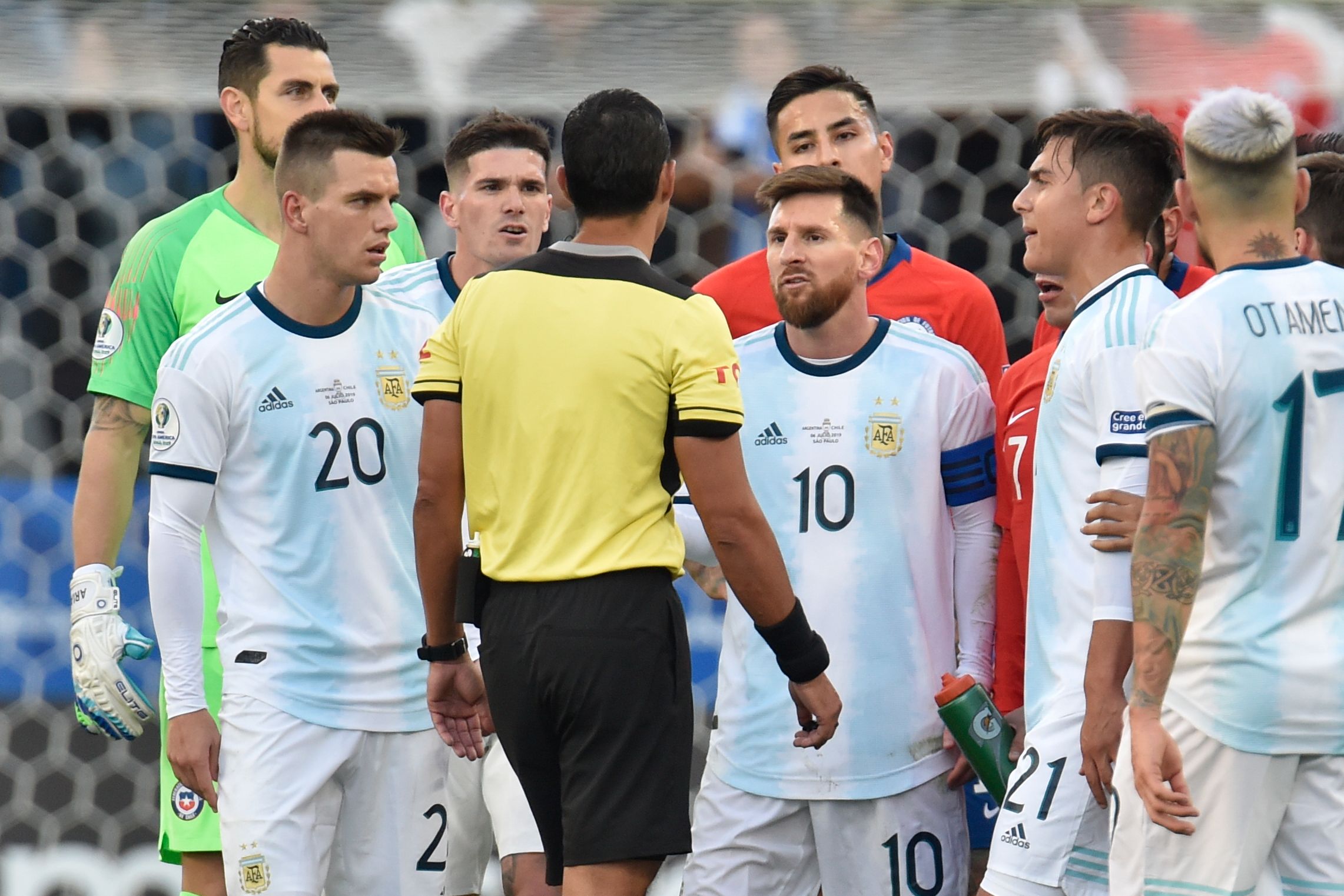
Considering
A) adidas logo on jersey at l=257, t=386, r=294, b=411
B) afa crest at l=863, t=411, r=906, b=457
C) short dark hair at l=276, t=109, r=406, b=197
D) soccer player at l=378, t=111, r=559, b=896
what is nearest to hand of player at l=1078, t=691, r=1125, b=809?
afa crest at l=863, t=411, r=906, b=457

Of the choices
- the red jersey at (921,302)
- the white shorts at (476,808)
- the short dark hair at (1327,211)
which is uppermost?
the short dark hair at (1327,211)

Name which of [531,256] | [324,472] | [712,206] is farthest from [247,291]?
[712,206]

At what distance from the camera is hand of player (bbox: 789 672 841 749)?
127 inches

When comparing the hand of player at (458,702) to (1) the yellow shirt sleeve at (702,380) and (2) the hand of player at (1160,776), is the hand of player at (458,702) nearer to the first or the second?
(1) the yellow shirt sleeve at (702,380)

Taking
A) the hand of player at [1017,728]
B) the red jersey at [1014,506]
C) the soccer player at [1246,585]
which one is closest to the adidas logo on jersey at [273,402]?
the red jersey at [1014,506]

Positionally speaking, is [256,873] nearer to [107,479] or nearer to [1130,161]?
[107,479]

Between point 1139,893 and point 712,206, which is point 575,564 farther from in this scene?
point 712,206

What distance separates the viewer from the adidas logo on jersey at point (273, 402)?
3.68 m

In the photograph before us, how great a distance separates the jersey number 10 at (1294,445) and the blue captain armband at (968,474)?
0.92m

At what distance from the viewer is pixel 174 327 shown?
14.1ft

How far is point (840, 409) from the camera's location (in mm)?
3807

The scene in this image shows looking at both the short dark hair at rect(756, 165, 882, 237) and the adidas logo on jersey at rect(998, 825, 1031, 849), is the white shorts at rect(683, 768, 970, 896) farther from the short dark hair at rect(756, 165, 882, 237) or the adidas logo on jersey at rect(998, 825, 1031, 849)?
the short dark hair at rect(756, 165, 882, 237)

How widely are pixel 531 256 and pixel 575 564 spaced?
0.56 meters

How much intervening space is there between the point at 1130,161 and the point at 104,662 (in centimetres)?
235
